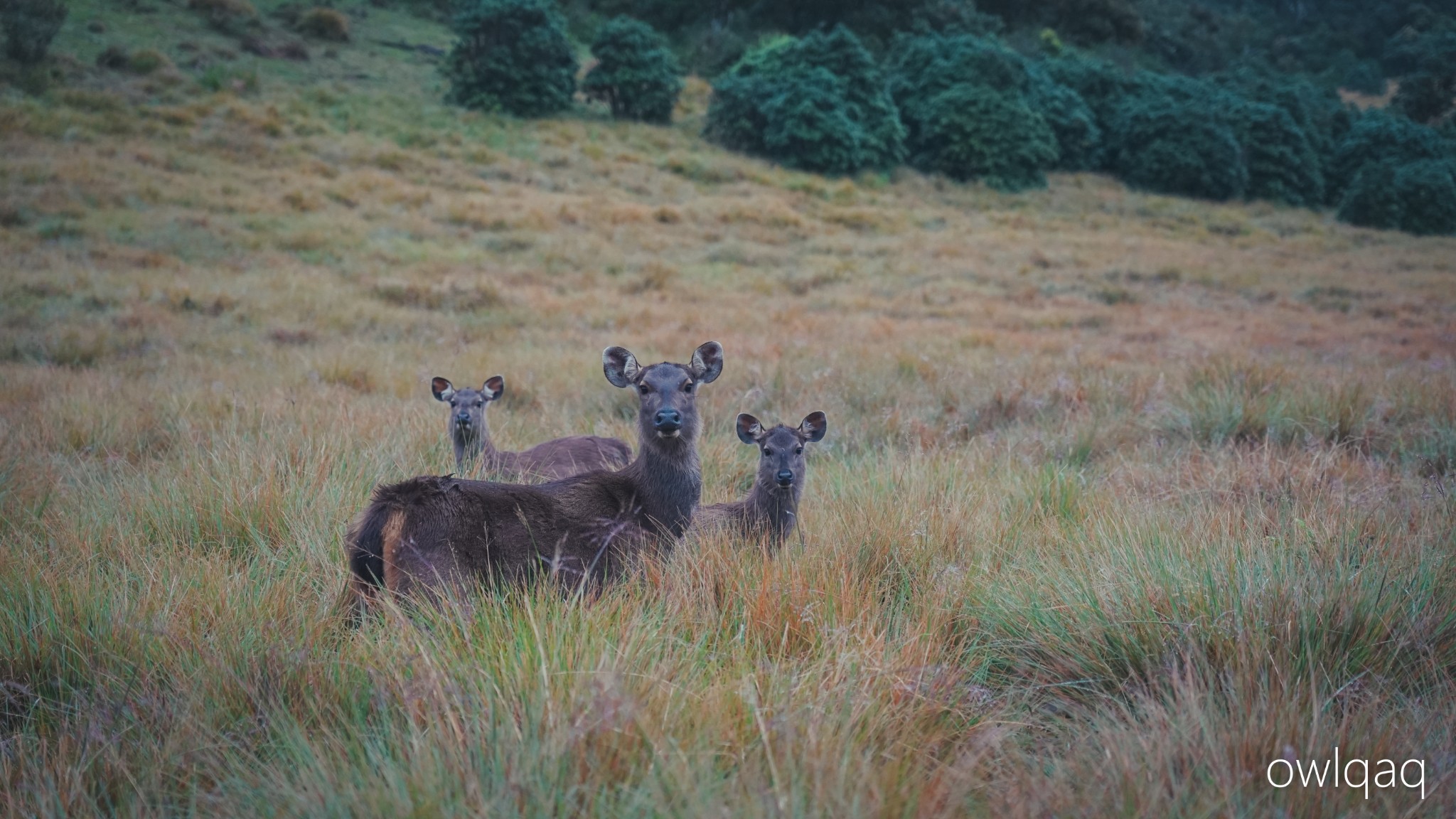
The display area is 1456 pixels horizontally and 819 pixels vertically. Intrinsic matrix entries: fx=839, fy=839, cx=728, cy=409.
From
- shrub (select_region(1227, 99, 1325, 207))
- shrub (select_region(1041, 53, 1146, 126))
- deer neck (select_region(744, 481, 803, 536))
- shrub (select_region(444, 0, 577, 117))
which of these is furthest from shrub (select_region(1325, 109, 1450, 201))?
deer neck (select_region(744, 481, 803, 536))

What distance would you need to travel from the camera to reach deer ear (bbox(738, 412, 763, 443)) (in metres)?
5.26

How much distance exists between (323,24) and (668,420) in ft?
142

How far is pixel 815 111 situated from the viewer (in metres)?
34.1

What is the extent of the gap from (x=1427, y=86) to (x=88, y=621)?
6918 cm

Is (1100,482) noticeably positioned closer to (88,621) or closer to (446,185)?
(88,621)

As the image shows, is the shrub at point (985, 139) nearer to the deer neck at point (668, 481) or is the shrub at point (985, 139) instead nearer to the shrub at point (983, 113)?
the shrub at point (983, 113)

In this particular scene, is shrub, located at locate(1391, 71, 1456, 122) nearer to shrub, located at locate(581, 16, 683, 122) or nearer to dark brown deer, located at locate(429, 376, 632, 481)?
shrub, located at locate(581, 16, 683, 122)

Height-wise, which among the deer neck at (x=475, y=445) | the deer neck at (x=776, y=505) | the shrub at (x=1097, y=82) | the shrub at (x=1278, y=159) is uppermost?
the shrub at (x=1097, y=82)

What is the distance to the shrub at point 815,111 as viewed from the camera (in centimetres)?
3438

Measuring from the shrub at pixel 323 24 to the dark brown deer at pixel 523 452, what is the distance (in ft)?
132

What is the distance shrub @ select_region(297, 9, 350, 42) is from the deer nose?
43124 millimetres

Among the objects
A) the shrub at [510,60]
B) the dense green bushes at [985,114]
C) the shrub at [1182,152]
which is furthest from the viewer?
the shrub at [1182,152]

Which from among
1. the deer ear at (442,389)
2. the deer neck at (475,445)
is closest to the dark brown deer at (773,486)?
the deer neck at (475,445)

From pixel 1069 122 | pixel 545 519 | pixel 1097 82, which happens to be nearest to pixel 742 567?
pixel 545 519
